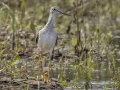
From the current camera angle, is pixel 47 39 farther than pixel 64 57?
No

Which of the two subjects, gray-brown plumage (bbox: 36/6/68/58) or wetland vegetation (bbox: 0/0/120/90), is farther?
gray-brown plumage (bbox: 36/6/68/58)

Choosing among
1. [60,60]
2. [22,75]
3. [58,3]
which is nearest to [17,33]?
[60,60]

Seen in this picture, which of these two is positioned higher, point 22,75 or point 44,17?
point 44,17

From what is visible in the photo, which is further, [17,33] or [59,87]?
[17,33]

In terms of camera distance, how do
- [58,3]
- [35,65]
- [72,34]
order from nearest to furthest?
[35,65], [72,34], [58,3]

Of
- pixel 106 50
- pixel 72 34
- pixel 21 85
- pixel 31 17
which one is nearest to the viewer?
pixel 21 85

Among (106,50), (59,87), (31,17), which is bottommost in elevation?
(59,87)

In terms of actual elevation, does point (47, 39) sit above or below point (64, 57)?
above

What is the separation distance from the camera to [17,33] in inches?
464

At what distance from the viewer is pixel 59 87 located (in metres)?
8.23

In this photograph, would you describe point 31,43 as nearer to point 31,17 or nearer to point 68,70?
point 68,70

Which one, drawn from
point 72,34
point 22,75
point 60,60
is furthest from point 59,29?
point 22,75

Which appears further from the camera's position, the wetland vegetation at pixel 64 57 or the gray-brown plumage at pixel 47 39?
the gray-brown plumage at pixel 47 39

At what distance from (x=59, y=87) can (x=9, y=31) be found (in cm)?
471
